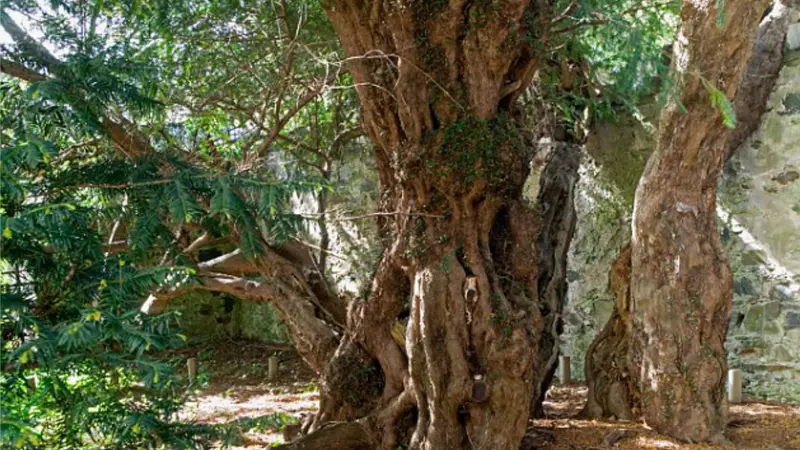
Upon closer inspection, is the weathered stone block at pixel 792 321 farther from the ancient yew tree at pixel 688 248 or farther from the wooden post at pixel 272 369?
the wooden post at pixel 272 369

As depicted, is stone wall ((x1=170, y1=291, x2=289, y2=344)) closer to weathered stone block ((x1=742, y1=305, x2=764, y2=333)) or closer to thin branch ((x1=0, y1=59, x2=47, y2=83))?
weathered stone block ((x1=742, y1=305, x2=764, y2=333))

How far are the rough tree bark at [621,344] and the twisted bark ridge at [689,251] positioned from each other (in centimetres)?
24

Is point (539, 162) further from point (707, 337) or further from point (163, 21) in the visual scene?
point (163, 21)

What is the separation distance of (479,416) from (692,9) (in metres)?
2.48

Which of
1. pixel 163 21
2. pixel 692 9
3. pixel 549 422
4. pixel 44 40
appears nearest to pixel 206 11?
pixel 163 21

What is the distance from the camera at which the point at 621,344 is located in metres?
4.75

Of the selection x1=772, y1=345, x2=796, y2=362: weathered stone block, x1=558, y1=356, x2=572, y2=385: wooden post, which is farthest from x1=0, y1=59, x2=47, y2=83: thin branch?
x1=772, y1=345, x2=796, y2=362: weathered stone block

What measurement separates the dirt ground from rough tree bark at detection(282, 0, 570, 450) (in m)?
0.64

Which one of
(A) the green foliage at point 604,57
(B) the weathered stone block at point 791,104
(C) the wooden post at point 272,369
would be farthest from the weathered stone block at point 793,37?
(C) the wooden post at point 272,369

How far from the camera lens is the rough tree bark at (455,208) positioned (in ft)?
12.8

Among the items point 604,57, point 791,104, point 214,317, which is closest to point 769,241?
point 791,104

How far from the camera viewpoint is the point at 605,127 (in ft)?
20.5

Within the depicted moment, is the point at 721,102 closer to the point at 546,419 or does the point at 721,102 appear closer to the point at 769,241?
the point at 769,241

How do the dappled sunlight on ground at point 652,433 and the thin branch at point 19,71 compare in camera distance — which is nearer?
the thin branch at point 19,71
